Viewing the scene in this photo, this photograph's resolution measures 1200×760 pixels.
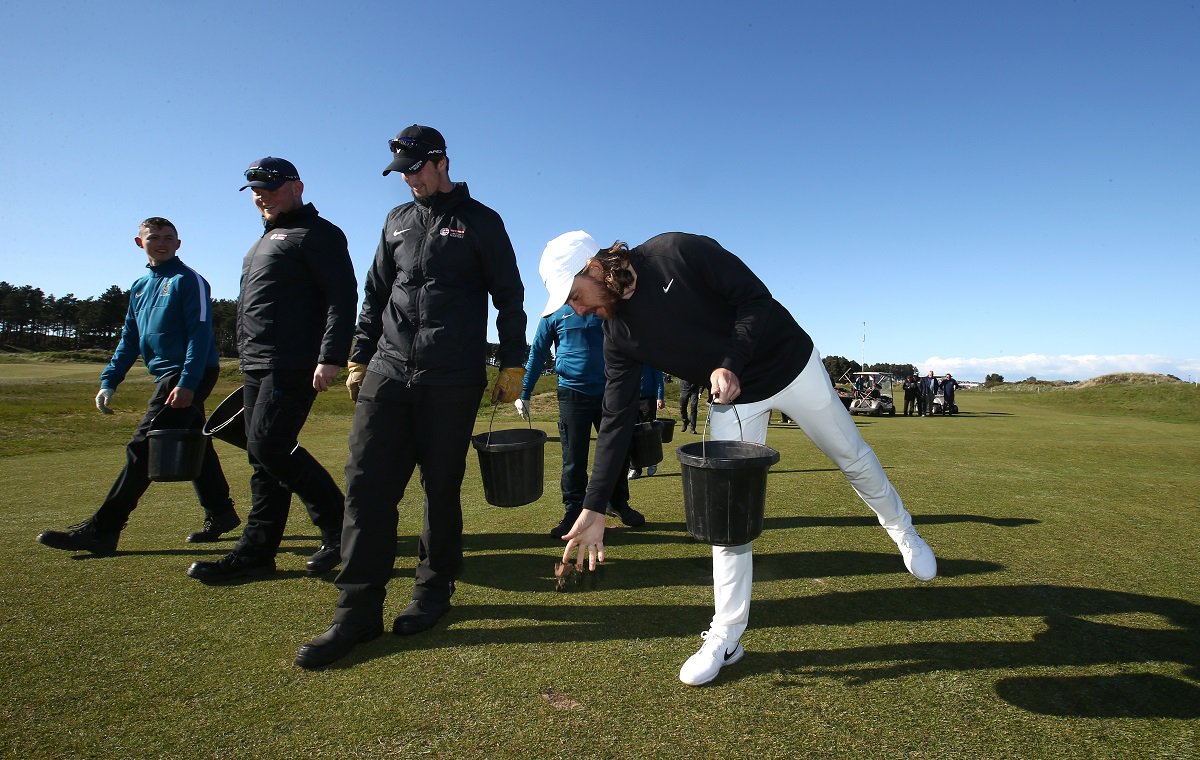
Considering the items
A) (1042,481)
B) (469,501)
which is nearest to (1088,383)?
(1042,481)

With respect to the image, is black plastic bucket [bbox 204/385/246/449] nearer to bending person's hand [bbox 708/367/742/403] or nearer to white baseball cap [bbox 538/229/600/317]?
white baseball cap [bbox 538/229/600/317]

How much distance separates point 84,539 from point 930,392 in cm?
2694

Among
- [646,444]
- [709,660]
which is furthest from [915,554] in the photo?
[646,444]

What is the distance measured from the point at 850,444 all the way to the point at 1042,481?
563 cm

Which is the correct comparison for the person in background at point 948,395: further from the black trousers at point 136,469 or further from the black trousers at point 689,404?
the black trousers at point 136,469

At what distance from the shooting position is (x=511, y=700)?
235cm

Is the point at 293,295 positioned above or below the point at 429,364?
above

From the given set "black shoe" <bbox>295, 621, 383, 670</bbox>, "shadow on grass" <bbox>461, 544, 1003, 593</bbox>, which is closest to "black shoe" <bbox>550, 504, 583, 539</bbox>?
"shadow on grass" <bbox>461, 544, 1003, 593</bbox>

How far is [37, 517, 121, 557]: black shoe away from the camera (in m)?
4.12

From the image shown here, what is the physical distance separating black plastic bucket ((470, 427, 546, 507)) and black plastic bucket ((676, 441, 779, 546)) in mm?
1181

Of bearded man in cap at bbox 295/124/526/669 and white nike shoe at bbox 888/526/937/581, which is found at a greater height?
bearded man in cap at bbox 295/124/526/669

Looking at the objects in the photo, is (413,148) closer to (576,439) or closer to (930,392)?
(576,439)

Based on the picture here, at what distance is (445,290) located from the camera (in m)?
3.12

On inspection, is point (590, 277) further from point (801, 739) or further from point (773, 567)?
point (773, 567)
